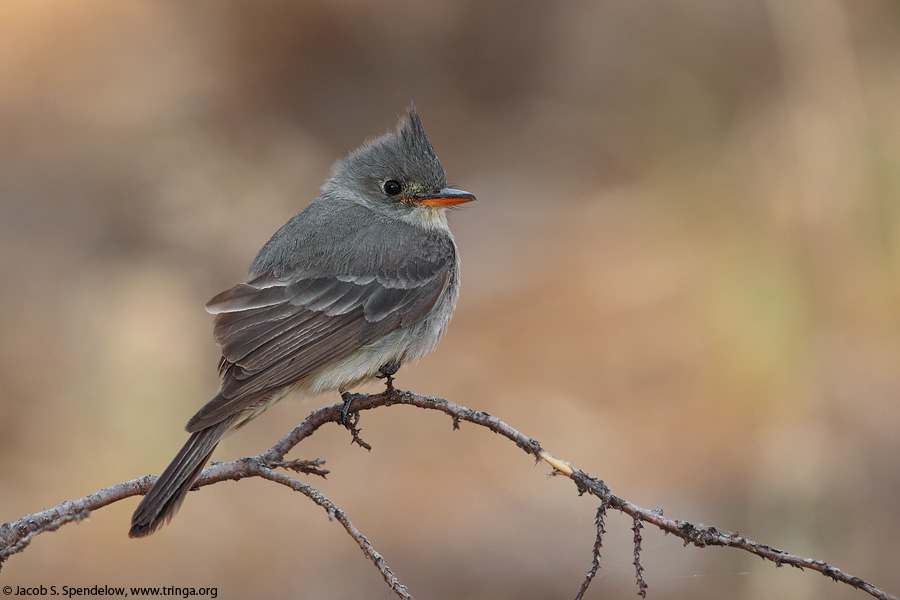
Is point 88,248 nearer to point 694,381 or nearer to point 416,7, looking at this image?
point 416,7

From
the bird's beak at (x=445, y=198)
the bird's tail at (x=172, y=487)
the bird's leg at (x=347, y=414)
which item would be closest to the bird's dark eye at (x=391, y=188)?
the bird's beak at (x=445, y=198)

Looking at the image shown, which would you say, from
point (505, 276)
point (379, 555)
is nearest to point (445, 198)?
point (379, 555)

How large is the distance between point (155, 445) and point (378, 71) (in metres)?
6.11

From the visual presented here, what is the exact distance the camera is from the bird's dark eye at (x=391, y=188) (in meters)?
5.12

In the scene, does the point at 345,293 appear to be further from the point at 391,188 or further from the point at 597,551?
the point at 597,551

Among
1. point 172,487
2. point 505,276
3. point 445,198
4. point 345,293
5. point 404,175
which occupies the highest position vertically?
point 505,276

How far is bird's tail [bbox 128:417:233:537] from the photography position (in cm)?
339

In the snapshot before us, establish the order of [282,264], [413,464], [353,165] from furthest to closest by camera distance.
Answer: [413,464] → [353,165] → [282,264]

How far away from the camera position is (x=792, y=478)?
7.55 metres

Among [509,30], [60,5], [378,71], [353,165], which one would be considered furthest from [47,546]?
[509,30]

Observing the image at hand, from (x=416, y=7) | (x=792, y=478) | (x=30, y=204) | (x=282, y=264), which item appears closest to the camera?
(x=282, y=264)

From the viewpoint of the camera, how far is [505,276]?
11328 millimetres

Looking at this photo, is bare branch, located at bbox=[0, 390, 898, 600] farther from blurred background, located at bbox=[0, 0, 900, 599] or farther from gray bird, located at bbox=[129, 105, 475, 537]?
blurred background, located at bbox=[0, 0, 900, 599]

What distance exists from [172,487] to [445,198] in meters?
2.20
